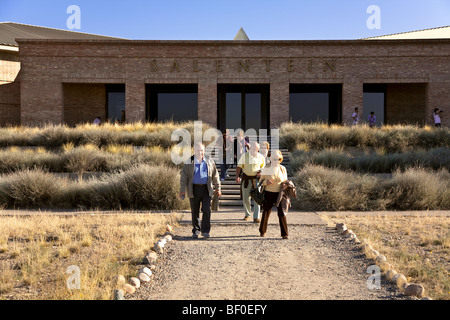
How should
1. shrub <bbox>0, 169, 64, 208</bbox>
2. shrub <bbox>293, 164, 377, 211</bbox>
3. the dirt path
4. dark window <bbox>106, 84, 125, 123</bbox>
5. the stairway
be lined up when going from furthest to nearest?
dark window <bbox>106, 84, 125, 123</bbox> < the stairway < shrub <bbox>0, 169, 64, 208</bbox> < shrub <bbox>293, 164, 377, 211</bbox> < the dirt path

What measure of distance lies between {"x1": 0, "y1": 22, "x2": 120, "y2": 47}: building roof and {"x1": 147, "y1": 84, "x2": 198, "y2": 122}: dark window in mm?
11312

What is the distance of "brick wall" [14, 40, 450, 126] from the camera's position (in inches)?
1003

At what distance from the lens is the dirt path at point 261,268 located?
4816mm

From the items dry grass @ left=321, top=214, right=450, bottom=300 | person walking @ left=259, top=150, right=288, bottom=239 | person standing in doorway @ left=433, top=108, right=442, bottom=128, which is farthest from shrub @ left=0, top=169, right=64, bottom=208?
person standing in doorway @ left=433, top=108, right=442, bottom=128

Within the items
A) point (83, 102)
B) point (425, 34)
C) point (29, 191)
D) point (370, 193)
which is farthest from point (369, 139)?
point (425, 34)

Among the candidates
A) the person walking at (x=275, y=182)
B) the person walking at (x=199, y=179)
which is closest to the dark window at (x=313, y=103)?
the person walking at (x=275, y=182)

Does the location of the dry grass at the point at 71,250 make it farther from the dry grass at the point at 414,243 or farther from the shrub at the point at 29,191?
the dry grass at the point at 414,243

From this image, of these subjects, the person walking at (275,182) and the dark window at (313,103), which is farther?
the dark window at (313,103)

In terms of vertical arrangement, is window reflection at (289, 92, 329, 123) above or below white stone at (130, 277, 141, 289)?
above

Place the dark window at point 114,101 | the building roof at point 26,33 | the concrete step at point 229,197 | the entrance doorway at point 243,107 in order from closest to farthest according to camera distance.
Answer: the concrete step at point 229,197 → the entrance doorway at point 243,107 → the dark window at point 114,101 → the building roof at point 26,33

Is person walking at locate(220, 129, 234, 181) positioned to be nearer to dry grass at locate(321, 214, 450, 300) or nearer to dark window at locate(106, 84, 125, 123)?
dry grass at locate(321, 214, 450, 300)

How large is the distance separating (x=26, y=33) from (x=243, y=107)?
21.3 m

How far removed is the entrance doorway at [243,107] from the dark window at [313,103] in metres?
2.25

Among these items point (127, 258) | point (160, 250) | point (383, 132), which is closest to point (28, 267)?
point (127, 258)
